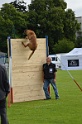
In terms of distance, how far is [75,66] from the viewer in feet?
157

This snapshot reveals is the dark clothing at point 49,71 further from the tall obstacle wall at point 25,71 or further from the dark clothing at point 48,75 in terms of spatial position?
the tall obstacle wall at point 25,71

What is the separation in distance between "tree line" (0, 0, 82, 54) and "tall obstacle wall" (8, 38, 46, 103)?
170ft

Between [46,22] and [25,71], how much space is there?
56.1 meters

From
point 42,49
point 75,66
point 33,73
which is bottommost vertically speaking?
point 75,66

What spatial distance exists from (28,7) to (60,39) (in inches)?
371

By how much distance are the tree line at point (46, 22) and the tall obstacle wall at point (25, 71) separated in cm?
5192

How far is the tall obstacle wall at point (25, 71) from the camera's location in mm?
14438

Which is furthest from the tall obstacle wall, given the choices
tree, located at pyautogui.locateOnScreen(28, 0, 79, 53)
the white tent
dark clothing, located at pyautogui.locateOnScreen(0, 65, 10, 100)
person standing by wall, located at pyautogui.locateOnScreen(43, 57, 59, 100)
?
tree, located at pyautogui.locateOnScreen(28, 0, 79, 53)

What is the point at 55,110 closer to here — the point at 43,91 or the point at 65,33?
the point at 43,91

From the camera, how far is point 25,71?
14828 mm

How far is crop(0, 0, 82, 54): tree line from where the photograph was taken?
68375mm

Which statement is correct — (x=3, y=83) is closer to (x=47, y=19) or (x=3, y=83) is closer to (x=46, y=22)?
(x=46, y=22)

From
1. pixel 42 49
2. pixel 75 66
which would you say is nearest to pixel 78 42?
pixel 75 66

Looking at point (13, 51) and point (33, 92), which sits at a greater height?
point (13, 51)
